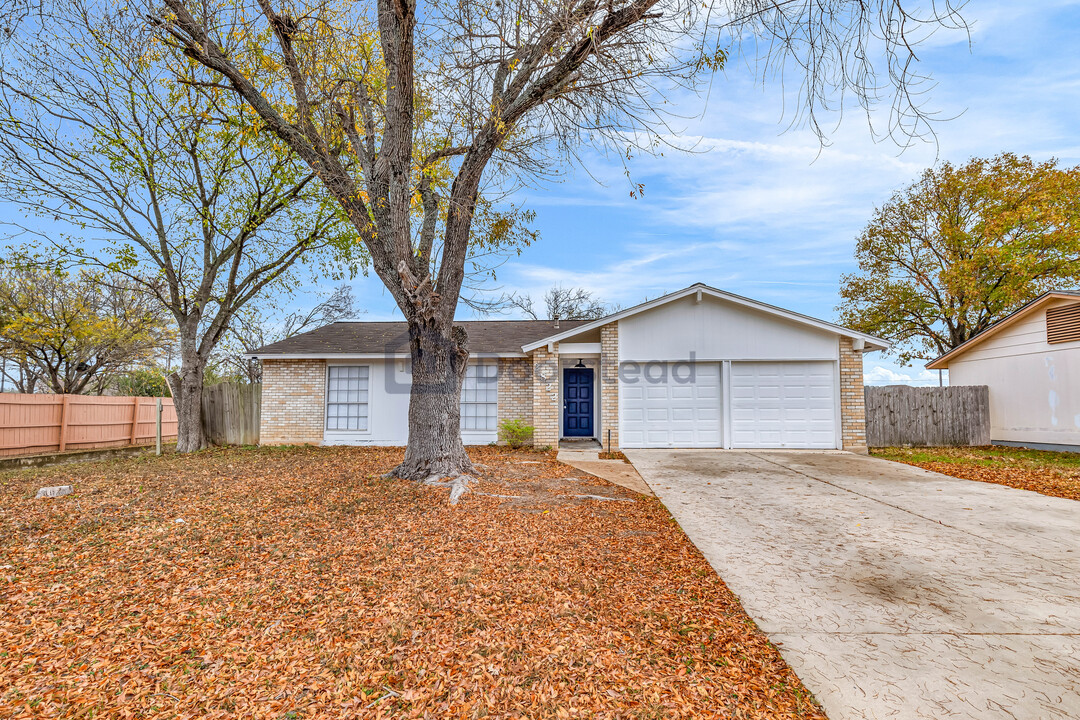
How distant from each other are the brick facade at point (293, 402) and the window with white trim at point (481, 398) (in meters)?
3.79

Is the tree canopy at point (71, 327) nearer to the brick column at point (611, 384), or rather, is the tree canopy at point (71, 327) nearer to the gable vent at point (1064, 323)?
the brick column at point (611, 384)

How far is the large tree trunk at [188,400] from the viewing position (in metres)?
12.3

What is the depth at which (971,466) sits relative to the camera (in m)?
9.59

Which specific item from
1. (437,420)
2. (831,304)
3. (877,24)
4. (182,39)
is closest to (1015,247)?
(831,304)

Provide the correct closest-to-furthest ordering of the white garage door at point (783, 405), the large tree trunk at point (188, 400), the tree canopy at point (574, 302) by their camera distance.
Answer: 1. the white garage door at point (783, 405)
2. the large tree trunk at point (188, 400)
3. the tree canopy at point (574, 302)

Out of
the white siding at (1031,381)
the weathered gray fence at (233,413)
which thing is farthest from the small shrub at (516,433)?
the white siding at (1031,381)

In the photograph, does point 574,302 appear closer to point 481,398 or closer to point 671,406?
point 481,398

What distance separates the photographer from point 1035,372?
12.4 meters

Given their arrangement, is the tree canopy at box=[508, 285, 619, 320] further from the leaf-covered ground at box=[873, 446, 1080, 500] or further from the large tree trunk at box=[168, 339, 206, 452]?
the large tree trunk at box=[168, 339, 206, 452]

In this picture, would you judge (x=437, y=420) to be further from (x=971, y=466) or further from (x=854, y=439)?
(x=971, y=466)

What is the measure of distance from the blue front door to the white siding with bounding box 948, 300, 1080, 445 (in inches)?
436

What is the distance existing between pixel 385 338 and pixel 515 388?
402 centimetres

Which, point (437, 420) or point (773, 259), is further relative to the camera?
point (773, 259)

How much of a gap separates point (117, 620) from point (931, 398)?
17039mm
